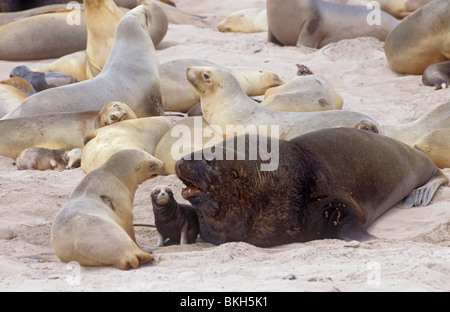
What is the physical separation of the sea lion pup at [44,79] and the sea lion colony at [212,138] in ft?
0.05

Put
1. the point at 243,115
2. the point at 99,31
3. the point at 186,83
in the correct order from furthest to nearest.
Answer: the point at 99,31, the point at 186,83, the point at 243,115

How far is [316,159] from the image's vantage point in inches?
150

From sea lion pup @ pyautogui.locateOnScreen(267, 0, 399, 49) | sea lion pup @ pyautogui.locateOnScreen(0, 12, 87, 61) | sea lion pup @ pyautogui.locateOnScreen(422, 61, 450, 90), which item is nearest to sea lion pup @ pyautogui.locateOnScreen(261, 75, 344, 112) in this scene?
sea lion pup @ pyautogui.locateOnScreen(422, 61, 450, 90)

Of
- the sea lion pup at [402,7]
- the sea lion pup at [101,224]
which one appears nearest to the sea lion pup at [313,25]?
the sea lion pup at [402,7]

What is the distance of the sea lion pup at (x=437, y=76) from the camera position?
695 cm

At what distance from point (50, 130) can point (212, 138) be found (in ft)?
4.81

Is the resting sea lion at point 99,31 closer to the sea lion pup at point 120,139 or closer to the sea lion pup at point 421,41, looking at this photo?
the sea lion pup at point 120,139

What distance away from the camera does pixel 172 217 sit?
3711 millimetres

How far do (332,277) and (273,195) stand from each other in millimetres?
976

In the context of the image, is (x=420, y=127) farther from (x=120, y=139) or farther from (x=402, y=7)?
(x=402, y=7)

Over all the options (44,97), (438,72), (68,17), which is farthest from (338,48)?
(44,97)

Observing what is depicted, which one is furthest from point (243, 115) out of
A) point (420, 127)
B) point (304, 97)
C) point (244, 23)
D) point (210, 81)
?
point (244, 23)

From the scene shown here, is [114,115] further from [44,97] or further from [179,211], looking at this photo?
[179,211]

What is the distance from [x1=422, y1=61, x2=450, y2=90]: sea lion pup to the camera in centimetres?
695
